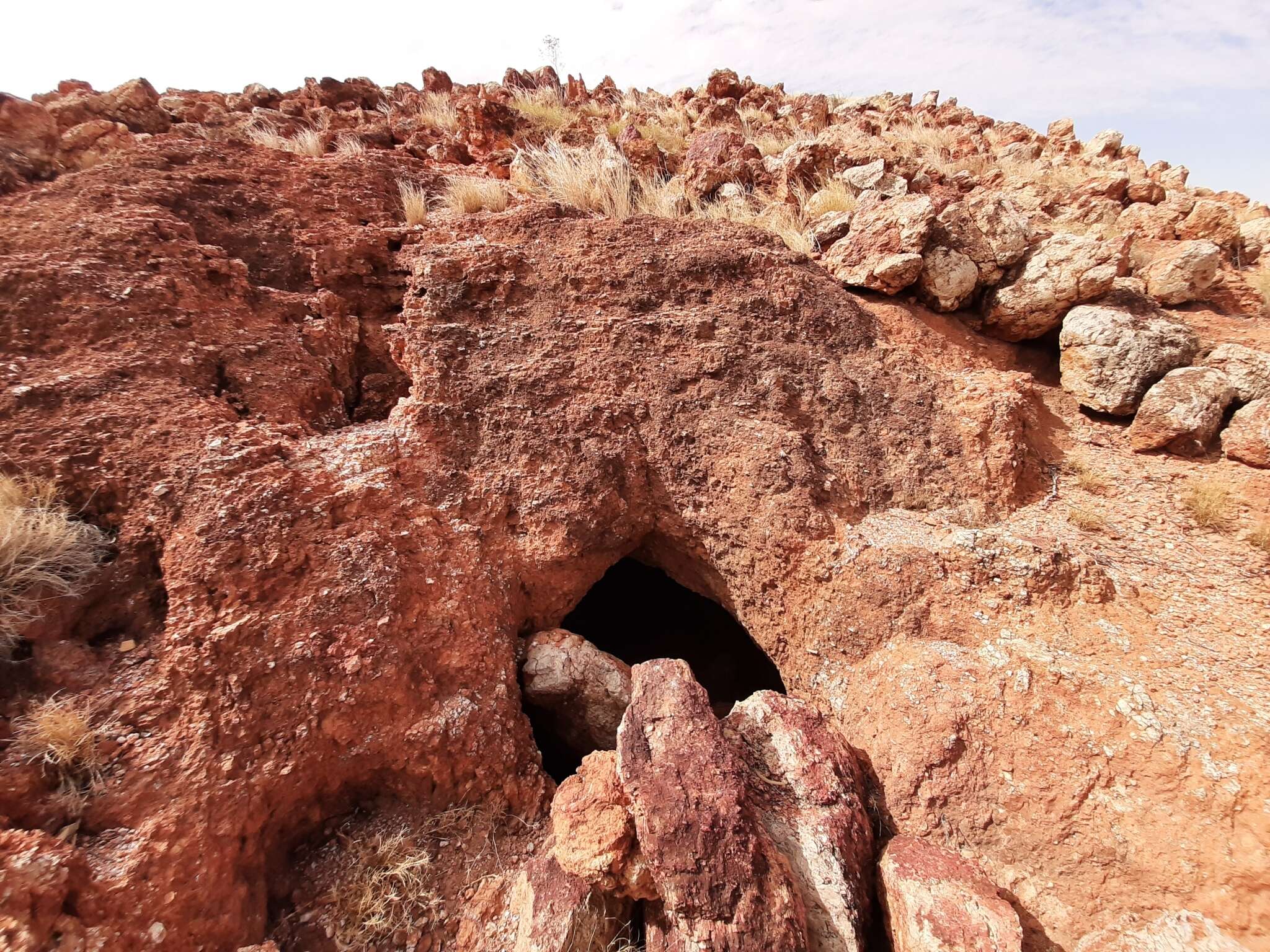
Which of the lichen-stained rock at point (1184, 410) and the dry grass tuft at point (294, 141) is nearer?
the lichen-stained rock at point (1184, 410)

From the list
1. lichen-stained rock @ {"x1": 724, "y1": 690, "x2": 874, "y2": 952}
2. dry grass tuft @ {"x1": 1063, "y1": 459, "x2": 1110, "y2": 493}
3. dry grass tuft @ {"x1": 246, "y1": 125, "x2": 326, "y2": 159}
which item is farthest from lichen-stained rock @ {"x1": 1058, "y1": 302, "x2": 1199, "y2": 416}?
→ dry grass tuft @ {"x1": 246, "y1": 125, "x2": 326, "y2": 159}

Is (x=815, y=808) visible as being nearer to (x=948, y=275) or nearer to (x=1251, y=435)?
(x=1251, y=435)

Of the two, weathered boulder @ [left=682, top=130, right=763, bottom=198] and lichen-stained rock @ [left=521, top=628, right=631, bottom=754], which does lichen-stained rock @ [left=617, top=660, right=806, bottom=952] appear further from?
weathered boulder @ [left=682, top=130, right=763, bottom=198]

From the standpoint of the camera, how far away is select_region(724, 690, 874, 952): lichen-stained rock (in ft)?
5.74

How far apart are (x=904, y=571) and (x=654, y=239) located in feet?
7.58

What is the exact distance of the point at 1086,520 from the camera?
265 cm

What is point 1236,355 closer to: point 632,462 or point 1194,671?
point 1194,671

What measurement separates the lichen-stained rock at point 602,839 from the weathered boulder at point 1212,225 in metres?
6.14

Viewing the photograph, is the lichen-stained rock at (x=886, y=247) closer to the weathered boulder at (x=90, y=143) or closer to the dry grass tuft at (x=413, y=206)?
the dry grass tuft at (x=413, y=206)

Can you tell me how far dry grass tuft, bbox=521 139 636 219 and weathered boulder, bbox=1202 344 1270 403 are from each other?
362 centimetres

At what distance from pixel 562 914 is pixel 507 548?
1.42m

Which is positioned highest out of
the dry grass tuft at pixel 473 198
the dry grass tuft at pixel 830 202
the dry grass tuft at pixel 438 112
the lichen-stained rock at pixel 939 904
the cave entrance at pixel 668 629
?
the dry grass tuft at pixel 438 112

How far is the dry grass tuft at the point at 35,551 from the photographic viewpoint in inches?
75.0

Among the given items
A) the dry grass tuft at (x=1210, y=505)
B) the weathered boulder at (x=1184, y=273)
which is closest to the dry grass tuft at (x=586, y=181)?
the dry grass tuft at (x=1210, y=505)
